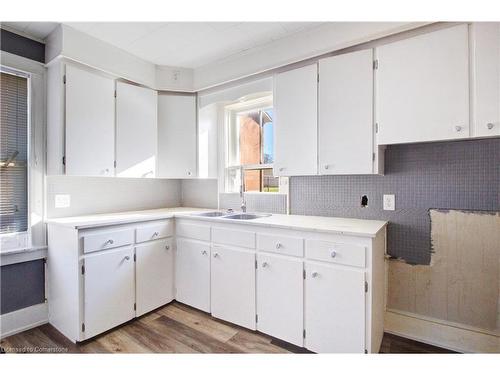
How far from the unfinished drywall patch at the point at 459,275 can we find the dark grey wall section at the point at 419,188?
2.8 inches

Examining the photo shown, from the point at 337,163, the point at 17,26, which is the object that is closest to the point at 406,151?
the point at 337,163

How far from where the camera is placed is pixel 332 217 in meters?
2.25

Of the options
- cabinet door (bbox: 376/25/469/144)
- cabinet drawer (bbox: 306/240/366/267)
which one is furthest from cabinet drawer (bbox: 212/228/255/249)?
cabinet door (bbox: 376/25/469/144)

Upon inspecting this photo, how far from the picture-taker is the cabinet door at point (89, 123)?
Answer: 6.92 feet

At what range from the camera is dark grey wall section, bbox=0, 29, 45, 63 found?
6.65 feet

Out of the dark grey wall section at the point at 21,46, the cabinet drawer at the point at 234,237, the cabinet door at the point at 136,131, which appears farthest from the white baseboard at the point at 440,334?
the dark grey wall section at the point at 21,46

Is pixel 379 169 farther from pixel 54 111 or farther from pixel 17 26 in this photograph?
pixel 17 26

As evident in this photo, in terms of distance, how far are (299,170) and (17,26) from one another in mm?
2511

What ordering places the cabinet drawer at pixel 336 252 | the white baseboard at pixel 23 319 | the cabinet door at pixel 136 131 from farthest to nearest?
the cabinet door at pixel 136 131, the white baseboard at pixel 23 319, the cabinet drawer at pixel 336 252

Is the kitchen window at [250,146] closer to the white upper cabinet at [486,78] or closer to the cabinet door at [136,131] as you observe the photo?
the cabinet door at [136,131]

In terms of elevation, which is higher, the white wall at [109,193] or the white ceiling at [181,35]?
the white ceiling at [181,35]

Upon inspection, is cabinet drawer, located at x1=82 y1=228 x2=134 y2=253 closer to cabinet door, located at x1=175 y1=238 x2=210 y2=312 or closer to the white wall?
cabinet door, located at x1=175 y1=238 x2=210 y2=312

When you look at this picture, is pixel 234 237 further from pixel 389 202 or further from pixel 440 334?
pixel 440 334

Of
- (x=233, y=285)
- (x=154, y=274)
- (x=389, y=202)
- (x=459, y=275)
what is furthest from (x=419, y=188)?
(x=154, y=274)
